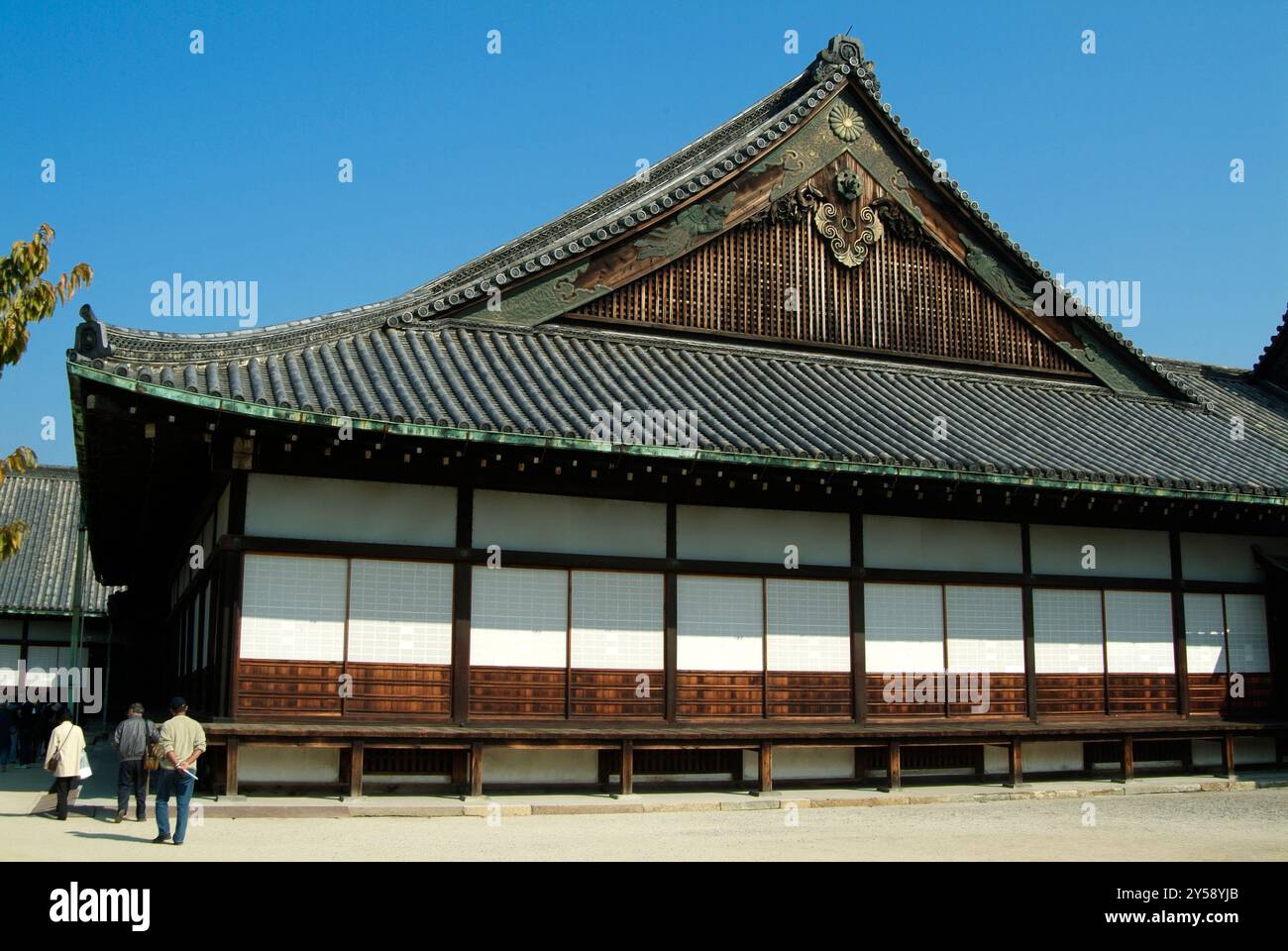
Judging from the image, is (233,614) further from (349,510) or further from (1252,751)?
(1252,751)

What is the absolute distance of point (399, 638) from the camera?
17.0 metres

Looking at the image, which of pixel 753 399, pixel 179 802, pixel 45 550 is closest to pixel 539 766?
pixel 179 802

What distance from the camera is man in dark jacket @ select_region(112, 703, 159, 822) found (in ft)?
50.0

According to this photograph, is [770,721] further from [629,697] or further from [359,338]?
[359,338]

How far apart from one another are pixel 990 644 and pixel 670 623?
561cm

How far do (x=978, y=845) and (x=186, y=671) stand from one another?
49.8ft

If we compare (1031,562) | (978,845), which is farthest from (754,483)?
(978,845)

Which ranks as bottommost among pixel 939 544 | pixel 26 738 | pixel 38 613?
pixel 26 738

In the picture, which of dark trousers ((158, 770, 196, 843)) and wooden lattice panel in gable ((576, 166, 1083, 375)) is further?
wooden lattice panel in gable ((576, 166, 1083, 375))

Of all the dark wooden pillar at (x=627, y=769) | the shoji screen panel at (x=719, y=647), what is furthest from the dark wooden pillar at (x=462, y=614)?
the shoji screen panel at (x=719, y=647)

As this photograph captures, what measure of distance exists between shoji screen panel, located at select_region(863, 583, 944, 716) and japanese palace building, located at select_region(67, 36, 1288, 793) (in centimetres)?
5

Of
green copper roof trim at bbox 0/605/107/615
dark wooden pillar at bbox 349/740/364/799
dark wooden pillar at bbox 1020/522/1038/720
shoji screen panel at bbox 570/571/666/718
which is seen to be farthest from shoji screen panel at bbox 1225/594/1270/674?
green copper roof trim at bbox 0/605/107/615

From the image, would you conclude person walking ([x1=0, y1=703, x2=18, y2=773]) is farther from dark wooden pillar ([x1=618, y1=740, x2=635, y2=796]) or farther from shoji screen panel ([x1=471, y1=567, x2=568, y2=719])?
dark wooden pillar ([x1=618, y1=740, x2=635, y2=796])

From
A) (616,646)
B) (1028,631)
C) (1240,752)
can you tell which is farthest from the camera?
(1240,752)
